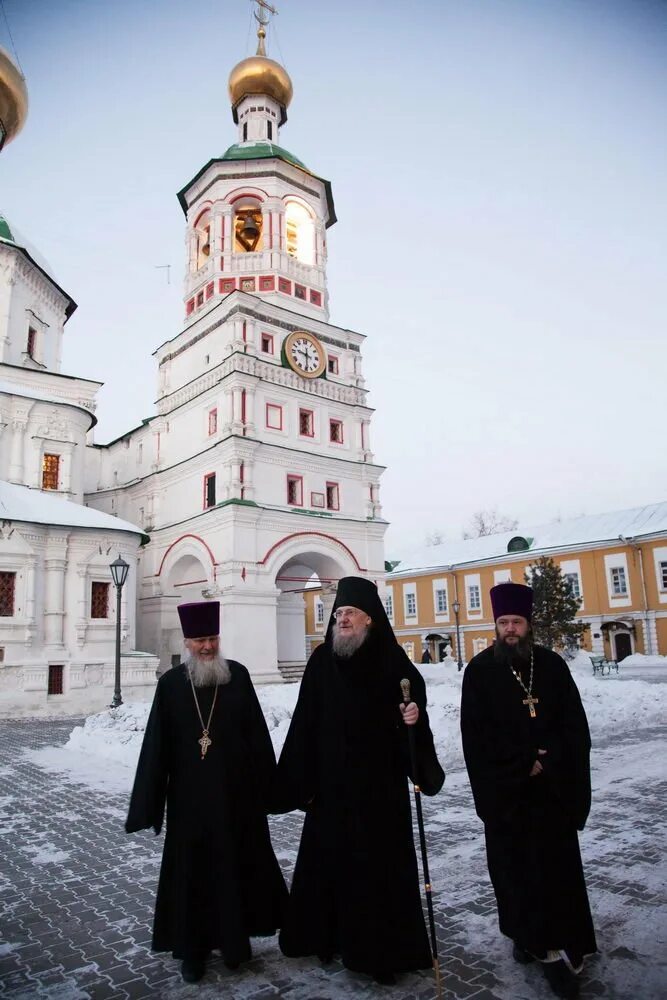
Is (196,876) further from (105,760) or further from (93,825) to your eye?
(105,760)

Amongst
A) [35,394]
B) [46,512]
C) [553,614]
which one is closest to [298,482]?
[46,512]

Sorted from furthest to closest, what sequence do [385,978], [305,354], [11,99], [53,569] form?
1. [305,354]
2. [11,99]
3. [53,569]
4. [385,978]

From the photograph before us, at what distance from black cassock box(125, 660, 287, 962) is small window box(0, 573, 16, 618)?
17669 millimetres

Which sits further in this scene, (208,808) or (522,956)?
(208,808)

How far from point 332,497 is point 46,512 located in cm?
978

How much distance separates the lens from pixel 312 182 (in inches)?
1075

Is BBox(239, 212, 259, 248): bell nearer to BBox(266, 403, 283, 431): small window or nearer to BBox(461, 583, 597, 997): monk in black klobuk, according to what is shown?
BBox(266, 403, 283, 431): small window

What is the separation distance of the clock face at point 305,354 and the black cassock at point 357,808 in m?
21.8

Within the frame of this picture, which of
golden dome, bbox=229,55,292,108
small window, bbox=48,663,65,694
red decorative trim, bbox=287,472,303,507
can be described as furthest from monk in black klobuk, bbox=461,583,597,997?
golden dome, bbox=229,55,292,108

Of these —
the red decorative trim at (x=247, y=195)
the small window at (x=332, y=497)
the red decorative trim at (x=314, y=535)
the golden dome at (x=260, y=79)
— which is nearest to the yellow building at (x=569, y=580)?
the red decorative trim at (x=314, y=535)

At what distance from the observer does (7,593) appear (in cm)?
1953

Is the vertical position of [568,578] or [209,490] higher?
[209,490]

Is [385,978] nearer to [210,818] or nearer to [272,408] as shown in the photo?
[210,818]

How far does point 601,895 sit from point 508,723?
5.21ft
